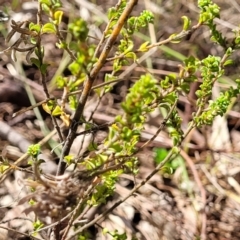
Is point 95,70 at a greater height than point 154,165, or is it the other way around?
point 95,70

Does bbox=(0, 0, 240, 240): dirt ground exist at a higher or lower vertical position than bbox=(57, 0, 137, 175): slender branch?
lower

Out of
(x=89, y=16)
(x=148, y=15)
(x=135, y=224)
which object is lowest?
(x=135, y=224)

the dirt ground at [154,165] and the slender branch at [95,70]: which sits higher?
the slender branch at [95,70]

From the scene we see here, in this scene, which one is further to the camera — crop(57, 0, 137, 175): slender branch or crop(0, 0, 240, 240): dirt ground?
crop(0, 0, 240, 240): dirt ground

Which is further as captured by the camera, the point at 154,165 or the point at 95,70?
the point at 154,165

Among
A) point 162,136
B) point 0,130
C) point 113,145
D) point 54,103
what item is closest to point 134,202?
point 162,136

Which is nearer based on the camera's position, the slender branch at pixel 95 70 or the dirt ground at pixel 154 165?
the slender branch at pixel 95 70

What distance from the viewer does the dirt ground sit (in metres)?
1.68

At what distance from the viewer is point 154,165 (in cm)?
190

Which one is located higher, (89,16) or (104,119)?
(89,16)

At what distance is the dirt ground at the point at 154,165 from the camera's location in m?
1.68

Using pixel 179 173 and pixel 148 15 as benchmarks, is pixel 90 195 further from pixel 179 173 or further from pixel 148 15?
pixel 179 173

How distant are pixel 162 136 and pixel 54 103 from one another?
110 cm

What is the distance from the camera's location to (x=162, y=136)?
6.57 ft
